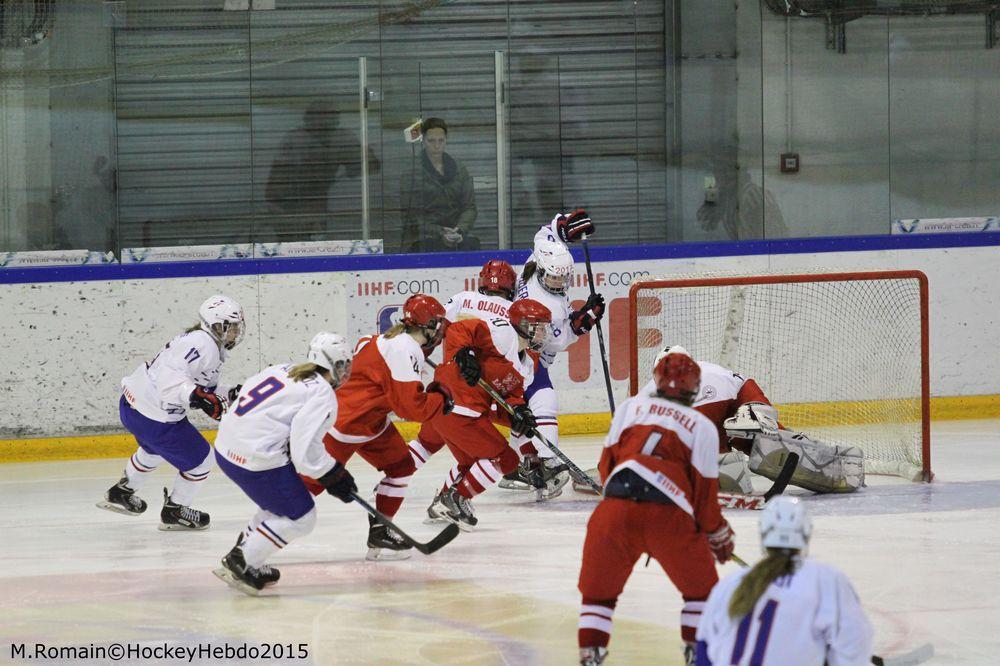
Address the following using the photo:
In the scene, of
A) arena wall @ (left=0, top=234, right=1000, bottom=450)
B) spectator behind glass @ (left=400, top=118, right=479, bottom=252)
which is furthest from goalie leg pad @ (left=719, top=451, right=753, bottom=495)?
A: spectator behind glass @ (left=400, top=118, right=479, bottom=252)

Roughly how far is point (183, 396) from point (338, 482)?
140 centimetres

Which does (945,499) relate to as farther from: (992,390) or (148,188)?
(148,188)

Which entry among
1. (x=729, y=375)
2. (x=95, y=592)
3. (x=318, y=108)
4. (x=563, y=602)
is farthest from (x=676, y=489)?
(x=318, y=108)

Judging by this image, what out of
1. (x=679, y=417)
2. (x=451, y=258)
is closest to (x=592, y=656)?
(x=679, y=417)

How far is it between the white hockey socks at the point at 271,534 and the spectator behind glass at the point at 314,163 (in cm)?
407

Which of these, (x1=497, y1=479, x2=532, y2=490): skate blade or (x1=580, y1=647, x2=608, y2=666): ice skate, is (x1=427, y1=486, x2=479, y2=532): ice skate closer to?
(x1=497, y1=479, x2=532, y2=490): skate blade

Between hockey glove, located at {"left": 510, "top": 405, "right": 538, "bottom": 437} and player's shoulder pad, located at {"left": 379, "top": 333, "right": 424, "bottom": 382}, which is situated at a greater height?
player's shoulder pad, located at {"left": 379, "top": 333, "right": 424, "bottom": 382}

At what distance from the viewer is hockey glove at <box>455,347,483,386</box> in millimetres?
5793

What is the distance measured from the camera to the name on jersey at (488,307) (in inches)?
244

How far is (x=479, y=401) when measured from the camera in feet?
19.1

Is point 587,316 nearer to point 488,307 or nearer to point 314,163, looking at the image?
point 488,307

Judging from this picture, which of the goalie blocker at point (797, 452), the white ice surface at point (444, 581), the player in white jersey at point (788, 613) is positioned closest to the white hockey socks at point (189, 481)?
the white ice surface at point (444, 581)

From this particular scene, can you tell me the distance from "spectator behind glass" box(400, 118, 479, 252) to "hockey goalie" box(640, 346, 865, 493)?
2.70 metres

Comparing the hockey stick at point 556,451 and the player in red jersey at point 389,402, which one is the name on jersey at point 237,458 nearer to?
the player in red jersey at point 389,402
